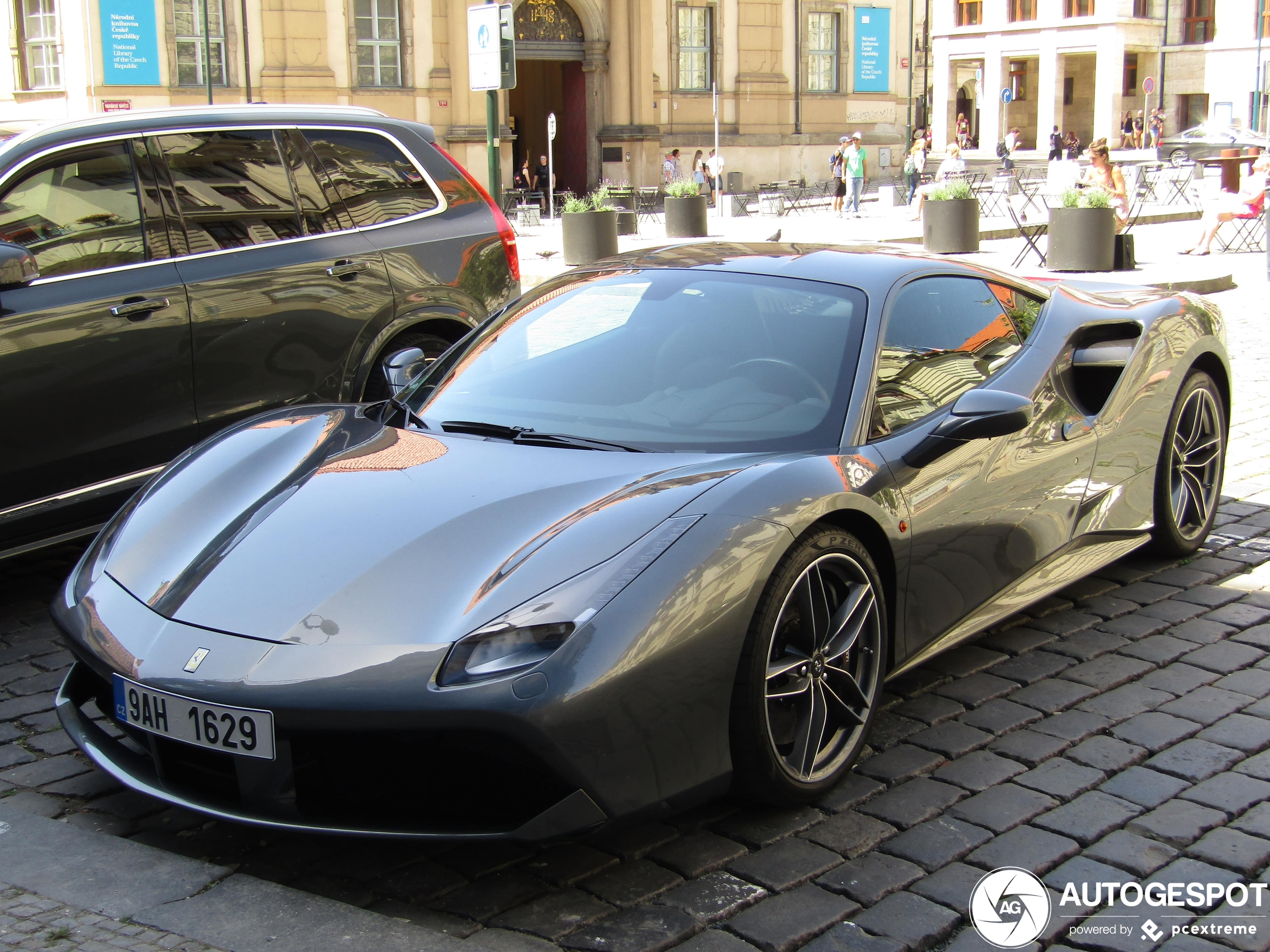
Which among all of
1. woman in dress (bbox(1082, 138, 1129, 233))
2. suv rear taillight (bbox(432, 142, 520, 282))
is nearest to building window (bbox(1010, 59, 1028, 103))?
woman in dress (bbox(1082, 138, 1129, 233))

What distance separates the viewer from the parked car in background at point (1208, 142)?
2888 cm

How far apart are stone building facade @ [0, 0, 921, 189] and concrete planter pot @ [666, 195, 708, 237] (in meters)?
12.7

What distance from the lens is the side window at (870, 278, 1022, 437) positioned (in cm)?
392

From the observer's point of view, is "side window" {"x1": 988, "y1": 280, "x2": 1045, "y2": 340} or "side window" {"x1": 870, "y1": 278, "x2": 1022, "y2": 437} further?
"side window" {"x1": 988, "y1": 280, "x2": 1045, "y2": 340}

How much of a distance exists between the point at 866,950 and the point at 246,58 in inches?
1294

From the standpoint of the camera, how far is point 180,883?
2938 millimetres

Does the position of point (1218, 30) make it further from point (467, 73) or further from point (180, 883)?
point (180, 883)

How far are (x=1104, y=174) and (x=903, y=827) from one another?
711 inches

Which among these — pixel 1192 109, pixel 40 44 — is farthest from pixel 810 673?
pixel 1192 109

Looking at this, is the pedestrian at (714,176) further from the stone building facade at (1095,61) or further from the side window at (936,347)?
the stone building facade at (1095,61)

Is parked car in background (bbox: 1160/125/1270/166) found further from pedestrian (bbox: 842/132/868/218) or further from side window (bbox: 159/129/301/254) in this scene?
side window (bbox: 159/129/301/254)

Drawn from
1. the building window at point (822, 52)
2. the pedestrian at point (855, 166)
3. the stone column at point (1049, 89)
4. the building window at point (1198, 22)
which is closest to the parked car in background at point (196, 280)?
the pedestrian at point (855, 166)

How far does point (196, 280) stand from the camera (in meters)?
5.49

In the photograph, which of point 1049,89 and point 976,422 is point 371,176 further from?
point 1049,89
